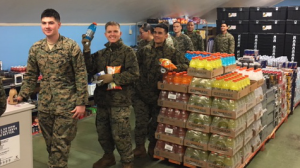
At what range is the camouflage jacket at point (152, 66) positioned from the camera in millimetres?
3723

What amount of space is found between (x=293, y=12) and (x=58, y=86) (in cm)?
679

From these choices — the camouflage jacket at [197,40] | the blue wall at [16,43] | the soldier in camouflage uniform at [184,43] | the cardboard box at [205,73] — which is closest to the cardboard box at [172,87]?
the cardboard box at [205,73]

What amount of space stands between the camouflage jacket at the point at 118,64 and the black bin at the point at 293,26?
19.2 feet

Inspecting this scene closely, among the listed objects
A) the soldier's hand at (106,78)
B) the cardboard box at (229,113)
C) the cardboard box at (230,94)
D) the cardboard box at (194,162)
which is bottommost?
the cardboard box at (194,162)

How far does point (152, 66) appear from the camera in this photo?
12.3ft

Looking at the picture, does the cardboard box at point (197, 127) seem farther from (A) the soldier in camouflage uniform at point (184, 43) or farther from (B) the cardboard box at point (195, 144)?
(A) the soldier in camouflage uniform at point (184, 43)

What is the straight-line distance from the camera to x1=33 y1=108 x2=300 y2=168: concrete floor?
3.87m

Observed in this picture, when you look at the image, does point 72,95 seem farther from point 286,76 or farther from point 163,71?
point 286,76

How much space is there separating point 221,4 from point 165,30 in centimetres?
709

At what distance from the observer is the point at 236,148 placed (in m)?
3.35

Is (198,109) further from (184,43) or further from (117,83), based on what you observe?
(184,43)

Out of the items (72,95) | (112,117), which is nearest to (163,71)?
(112,117)

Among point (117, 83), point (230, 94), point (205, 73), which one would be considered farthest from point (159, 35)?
point (230, 94)

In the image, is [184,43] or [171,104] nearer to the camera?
[171,104]
